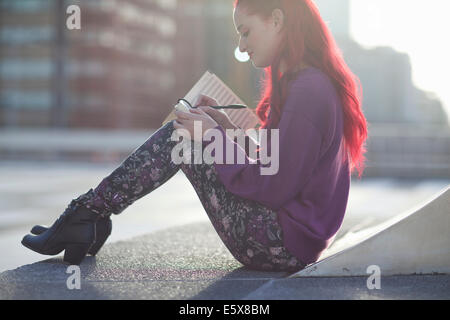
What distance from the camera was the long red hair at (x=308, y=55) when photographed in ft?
6.59

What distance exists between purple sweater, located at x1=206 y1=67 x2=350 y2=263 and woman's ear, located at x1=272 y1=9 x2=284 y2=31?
180mm

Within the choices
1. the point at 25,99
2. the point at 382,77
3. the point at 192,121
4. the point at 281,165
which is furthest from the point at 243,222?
the point at 382,77

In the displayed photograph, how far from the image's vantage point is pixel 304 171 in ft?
6.38

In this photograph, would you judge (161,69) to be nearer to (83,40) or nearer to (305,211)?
(83,40)

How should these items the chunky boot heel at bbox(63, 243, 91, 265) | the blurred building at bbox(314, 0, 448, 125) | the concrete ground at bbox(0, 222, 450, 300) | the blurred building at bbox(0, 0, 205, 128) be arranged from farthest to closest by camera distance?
the blurred building at bbox(314, 0, 448, 125)
the blurred building at bbox(0, 0, 205, 128)
the chunky boot heel at bbox(63, 243, 91, 265)
the concrete ground at bbox(0, 222, 450, 300)

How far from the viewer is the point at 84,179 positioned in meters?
9.14

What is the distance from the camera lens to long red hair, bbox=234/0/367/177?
2.01 metres

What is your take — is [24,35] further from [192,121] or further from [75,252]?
[192,121]

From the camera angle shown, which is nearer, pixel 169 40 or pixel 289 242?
pixel 289 242

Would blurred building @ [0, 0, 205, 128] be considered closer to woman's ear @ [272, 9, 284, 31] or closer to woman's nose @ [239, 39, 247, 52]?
woman's nose @ [239, 39, 247, 52]

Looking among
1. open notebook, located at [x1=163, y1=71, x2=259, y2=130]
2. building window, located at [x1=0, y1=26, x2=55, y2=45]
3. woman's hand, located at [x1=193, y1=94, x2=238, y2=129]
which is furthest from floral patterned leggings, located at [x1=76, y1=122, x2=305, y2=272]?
building window, located at [x1=0, y1=26, x2=55, y2=45]
